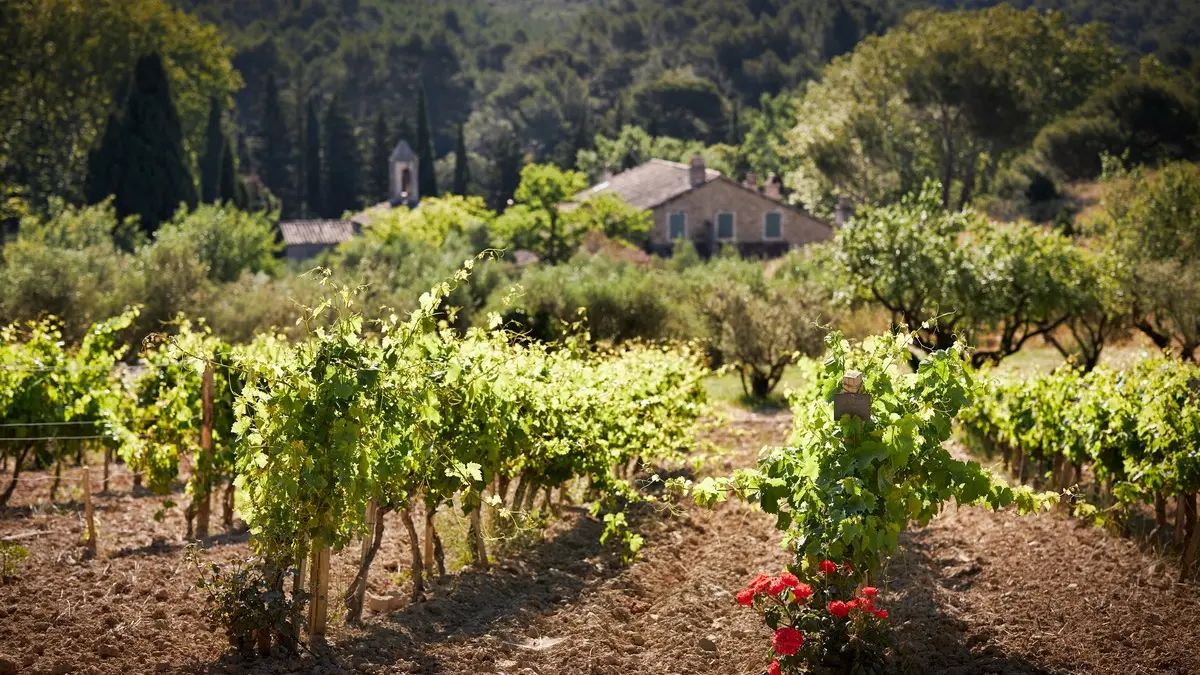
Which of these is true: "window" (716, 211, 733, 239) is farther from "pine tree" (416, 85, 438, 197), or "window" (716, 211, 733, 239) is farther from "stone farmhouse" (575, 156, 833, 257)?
"pine tree" (416, 85, 438, 197)

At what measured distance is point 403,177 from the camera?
6550 centimetres

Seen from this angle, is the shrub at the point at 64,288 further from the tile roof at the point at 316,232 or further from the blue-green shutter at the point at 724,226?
the tile roof at the point at 316,232

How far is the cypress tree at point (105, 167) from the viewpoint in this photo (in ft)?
147

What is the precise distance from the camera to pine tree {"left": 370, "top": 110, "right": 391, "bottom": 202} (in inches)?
2670

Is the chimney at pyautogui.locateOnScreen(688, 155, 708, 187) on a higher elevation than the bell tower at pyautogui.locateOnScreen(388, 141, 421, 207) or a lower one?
lower

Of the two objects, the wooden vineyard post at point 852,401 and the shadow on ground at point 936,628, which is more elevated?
the wooden vineyard post at point 852,401

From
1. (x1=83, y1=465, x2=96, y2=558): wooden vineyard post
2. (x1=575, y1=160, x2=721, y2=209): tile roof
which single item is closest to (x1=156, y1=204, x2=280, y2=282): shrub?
(x1=575, y1=160, x2=721, y2=209): tile roof

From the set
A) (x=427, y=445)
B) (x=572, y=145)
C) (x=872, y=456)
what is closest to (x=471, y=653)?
(x=427, y=445)

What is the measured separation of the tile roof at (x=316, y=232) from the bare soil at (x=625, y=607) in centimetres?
4719

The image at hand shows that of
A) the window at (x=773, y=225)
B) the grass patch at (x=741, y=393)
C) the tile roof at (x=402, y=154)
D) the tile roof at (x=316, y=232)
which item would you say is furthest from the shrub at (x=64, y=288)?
the tile roof at (x=402, y=154)

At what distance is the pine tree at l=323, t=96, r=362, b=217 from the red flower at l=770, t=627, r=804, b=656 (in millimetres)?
64569

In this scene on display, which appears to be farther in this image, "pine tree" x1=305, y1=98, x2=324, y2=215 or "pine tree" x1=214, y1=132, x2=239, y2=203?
"pine tree" x1=305, y1=98, x2=324, y2=215

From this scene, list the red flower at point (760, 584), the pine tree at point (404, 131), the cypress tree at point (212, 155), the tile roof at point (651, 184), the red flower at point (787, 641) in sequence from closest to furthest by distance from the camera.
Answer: the red flower at point (787, 641), the red flower at point (760, 584), the tile roof at point (651, 184), the cypress tree at point (212, 155), the pine tree at point (404, 131)

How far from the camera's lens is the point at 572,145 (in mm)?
75562
